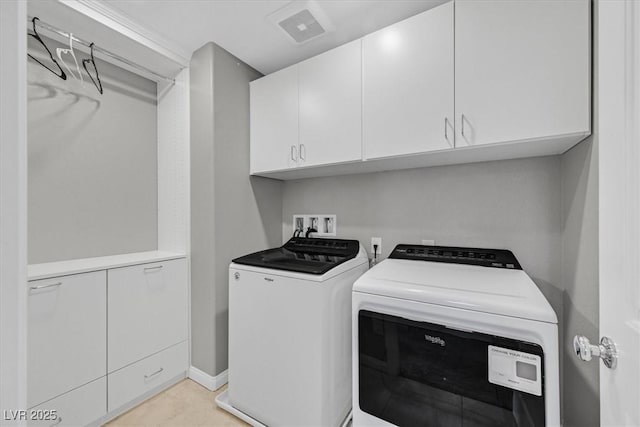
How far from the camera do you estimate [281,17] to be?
5.17 ft

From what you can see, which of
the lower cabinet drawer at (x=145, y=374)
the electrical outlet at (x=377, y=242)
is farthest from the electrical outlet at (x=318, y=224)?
the lower cabinet drawer at (x=145, y=374)

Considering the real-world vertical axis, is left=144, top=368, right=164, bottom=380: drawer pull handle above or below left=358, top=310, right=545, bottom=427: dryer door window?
below

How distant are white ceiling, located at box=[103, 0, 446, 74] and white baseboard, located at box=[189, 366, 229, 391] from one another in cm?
238

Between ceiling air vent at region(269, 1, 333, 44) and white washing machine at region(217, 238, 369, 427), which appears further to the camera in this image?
ceiling air vent at region(269, 1, 333, 44)

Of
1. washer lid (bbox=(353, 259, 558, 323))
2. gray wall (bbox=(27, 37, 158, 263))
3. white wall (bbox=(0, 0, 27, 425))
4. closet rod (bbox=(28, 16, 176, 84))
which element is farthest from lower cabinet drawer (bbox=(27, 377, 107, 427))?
closet rod (bbox=(28, 16, 176, 84))

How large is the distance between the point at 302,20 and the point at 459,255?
1.72m

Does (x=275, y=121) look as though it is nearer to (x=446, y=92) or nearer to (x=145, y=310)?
(x=446, y=92)

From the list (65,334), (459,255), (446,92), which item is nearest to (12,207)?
(65,334)

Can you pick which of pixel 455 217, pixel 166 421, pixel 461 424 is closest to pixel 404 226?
pixel 455 217

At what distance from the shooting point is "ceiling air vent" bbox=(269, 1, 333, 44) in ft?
4.92

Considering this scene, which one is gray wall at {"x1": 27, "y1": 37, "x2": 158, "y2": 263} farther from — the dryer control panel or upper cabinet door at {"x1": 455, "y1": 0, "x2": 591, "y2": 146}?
upper cabinet door at {"x1": 455, "y1": 0, "x2": 591, "y2": 146}

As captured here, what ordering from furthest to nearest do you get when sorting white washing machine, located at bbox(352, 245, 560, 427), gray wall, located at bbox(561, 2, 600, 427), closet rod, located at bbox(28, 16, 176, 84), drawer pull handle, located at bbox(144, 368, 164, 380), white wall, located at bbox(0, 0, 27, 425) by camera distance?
drawer pull handle, located at bbox(144, 368, 164, 380), closet rod, located at bbox(28, 16, 176, 84), gray wall, located at bbox(561, 2, 600, 427), white washing machine, located at bbox(352, 245, 560, 427), white wall, located at bbox(0, 0, 27, 425)
